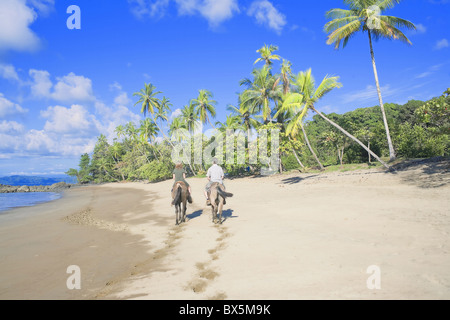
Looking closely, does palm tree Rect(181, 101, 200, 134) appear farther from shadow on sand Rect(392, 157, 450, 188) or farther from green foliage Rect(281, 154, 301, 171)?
shadow on sand Rect(392, 157, 450, 188)

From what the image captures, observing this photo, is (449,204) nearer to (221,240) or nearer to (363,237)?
(363,237)

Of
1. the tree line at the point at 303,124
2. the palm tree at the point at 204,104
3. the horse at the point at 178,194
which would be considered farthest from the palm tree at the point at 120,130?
the horse at the point at 178,194

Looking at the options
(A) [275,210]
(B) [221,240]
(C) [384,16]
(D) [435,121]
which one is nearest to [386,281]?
(B) [221,240]

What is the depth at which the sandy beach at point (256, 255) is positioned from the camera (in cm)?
304

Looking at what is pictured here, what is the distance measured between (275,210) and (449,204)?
17.9 feet

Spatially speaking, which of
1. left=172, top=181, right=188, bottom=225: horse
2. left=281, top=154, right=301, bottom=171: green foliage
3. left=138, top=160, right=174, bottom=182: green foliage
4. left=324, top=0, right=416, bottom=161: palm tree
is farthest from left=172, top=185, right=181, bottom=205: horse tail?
left=138, top=160, right=174, bottom=182: green foliage

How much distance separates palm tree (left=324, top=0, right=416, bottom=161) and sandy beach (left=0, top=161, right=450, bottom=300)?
38.5 feet

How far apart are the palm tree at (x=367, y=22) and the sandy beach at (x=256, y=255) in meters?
11.7

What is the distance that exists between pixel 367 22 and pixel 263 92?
1372cm

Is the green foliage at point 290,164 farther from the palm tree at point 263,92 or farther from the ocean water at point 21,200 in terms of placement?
the ocean water at point 21,200

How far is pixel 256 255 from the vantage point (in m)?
4.51

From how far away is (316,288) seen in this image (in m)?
2.87

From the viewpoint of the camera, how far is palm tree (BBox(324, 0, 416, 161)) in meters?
15.1

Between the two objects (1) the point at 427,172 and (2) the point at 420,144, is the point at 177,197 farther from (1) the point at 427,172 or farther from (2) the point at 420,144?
(2) the point at 420,144
